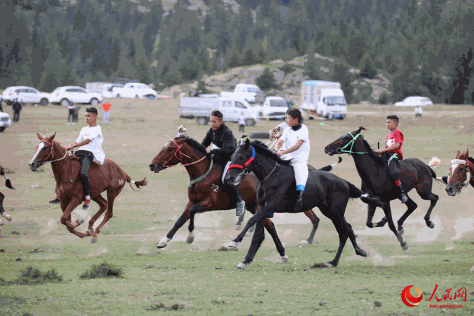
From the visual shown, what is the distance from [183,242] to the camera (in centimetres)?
1206

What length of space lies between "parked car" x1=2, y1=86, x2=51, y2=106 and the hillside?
23.9 meters

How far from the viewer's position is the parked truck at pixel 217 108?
4300 cm

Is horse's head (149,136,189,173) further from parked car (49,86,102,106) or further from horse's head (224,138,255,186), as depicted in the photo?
parked car (49,86,102,106)

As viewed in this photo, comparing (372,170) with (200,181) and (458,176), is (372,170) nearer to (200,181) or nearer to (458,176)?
(458,176)

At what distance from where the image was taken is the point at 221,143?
11570 millimetres

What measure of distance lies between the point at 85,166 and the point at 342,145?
514 centimetres

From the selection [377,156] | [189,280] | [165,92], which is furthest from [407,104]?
[189,280]

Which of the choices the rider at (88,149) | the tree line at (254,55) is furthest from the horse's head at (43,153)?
the tree line at (254,55)

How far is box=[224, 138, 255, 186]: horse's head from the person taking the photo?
30.3 ft

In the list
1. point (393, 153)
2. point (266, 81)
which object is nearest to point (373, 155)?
point (393, 153)

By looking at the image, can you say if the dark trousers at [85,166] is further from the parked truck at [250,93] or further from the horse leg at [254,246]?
the parked truck at [250,93]

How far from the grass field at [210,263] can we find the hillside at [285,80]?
5531cm

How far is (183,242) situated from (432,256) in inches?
189

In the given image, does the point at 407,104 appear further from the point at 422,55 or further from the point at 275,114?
the point at 275,114
